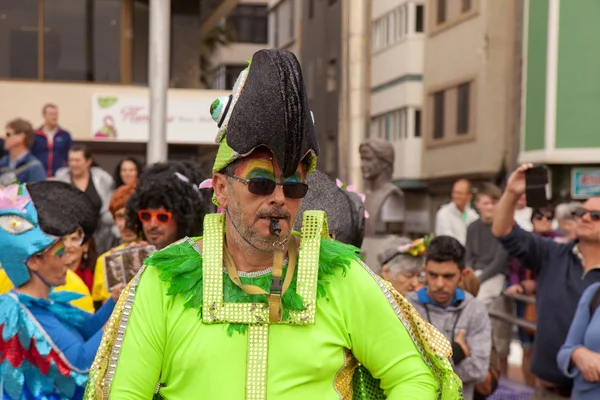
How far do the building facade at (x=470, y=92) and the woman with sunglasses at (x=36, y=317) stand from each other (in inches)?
774

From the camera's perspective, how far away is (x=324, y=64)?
33.0 m

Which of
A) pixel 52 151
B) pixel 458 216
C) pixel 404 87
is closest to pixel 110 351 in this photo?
pixel 458 216

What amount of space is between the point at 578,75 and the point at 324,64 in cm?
1385

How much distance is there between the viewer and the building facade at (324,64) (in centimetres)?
3206

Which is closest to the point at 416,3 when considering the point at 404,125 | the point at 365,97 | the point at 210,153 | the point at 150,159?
the point at 404,125

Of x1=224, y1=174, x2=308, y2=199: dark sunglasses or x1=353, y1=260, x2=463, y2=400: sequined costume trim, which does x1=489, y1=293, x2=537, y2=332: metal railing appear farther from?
x1=224, y1=174, x2=308, y2=199: dark sunglasses

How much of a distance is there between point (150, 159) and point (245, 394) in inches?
312

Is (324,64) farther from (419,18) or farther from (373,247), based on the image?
(373,247)

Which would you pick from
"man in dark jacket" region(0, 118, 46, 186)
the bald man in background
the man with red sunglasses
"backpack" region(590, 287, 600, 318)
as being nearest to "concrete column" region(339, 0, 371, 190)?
the bald man in background

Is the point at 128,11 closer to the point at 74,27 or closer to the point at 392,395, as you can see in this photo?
the point at 74,27

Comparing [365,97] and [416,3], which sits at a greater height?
[416,3]

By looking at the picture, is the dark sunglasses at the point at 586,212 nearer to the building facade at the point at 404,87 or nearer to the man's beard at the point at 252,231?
the man's beard at the point at 252,231

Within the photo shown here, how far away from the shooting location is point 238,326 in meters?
2.78

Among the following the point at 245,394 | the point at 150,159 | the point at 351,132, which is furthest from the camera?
the point at 351,132
